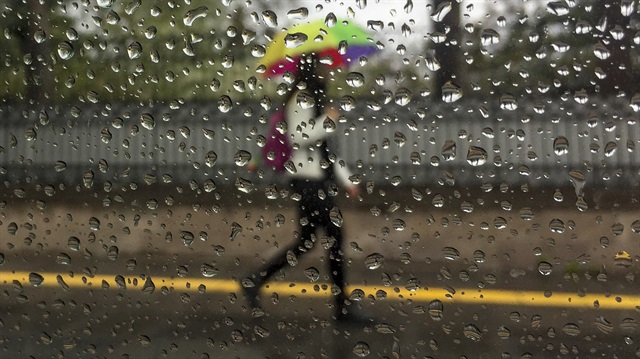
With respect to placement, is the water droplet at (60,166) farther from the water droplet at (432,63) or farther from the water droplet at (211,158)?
the water droplet at (432,63)

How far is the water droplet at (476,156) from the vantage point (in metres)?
0.81

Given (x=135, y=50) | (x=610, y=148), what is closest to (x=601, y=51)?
(x=610, y=148)

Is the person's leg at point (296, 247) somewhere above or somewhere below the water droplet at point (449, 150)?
below

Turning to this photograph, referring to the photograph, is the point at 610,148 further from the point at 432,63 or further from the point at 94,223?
the point at 94,223

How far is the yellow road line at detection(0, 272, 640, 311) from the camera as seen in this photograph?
80 cm

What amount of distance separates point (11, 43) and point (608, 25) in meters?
0.94

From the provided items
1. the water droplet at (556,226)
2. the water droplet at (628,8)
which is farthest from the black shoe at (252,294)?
the water droplet at (628,8)

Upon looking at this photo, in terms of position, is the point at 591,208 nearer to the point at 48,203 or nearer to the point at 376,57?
the point at 376,57

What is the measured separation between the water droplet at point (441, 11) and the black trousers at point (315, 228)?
29 cm

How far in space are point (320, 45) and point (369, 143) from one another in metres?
0.17

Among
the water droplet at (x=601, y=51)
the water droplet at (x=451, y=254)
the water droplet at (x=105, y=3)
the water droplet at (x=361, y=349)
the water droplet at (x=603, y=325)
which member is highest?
the water droplet at (x=105, y=3)

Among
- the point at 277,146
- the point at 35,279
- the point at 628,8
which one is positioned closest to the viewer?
the point at 628,8

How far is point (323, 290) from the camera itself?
86 cm

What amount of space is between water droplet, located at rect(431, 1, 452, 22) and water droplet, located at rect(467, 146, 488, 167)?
0.20 meters
